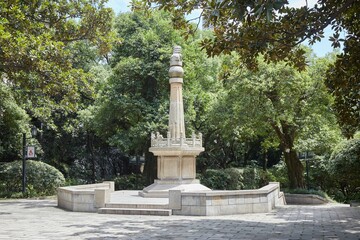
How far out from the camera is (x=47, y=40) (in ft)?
42.6

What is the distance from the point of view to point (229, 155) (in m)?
35.7

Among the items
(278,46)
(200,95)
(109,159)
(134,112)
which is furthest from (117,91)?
(278,46)

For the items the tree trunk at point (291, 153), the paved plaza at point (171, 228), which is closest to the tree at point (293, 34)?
the paved plaza at point (171, 228)

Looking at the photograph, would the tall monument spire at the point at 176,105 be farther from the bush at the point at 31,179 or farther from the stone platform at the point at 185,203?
the bush at the point at 31,179

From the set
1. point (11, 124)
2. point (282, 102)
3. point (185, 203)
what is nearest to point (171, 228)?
point (185, 203)

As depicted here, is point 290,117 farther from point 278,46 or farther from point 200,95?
point 278,46

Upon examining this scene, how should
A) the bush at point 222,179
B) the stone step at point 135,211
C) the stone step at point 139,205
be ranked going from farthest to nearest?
the bush at point 222,179 < the stone step at point 139,205 < the stone step at point 135,211

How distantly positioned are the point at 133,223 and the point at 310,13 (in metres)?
7.52

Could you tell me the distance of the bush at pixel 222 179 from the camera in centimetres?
2723

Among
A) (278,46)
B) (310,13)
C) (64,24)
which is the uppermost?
(64,24)

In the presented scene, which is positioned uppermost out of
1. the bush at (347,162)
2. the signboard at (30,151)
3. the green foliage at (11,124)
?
the green foliage at (11,124)

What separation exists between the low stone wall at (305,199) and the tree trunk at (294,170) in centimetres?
215

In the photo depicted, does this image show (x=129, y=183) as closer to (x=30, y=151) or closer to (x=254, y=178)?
(x=30, y=151)

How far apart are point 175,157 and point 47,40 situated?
308 inches
